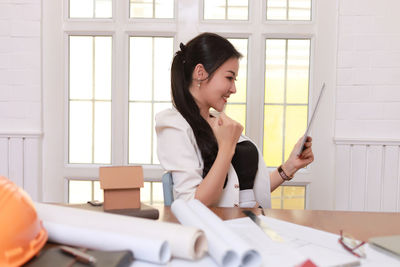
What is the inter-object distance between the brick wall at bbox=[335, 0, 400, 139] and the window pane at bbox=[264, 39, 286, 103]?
1.19 ft

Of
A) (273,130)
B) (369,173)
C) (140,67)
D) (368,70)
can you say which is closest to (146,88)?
(140,67)

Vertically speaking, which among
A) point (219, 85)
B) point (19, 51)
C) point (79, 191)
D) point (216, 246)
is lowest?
point (79, 191)

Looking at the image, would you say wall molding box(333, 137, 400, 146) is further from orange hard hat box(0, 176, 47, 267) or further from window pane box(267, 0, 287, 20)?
orange hard hat box(0, 176, 47, 267)

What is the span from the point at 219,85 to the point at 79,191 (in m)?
1.53

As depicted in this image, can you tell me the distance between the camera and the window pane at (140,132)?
2.82 meters

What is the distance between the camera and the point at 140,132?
9.32ft

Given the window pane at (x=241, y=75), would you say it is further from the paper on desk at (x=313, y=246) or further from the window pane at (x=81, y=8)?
the paper on desk at (x=313, y=246)

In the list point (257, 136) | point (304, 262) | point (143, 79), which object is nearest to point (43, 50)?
point (143, 79)

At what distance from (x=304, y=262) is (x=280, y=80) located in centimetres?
207

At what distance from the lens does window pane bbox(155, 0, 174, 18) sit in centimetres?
274

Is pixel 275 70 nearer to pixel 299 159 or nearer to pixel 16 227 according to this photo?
pixel 299 159

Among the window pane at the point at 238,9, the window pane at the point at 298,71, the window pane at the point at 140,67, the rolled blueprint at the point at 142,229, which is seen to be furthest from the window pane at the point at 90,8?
the rolled blueprint at the point at 142,229

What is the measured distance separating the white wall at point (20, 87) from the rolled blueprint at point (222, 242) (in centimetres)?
200

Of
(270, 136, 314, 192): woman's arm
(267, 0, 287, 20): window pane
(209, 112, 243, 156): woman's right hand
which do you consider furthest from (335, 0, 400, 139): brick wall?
(209, 112, 243, 156): woman's right hand
